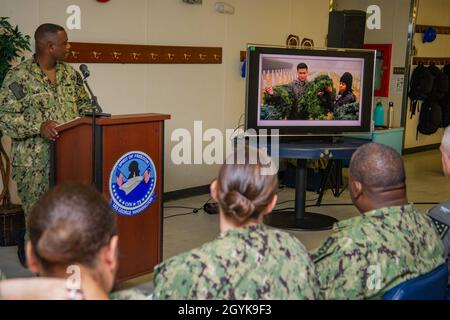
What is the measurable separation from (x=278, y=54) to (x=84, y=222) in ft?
12.9

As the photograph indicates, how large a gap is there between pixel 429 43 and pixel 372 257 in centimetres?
853

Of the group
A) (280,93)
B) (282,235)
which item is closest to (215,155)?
(280,93)

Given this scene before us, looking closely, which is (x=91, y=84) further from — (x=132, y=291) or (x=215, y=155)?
(x=132, y=291)

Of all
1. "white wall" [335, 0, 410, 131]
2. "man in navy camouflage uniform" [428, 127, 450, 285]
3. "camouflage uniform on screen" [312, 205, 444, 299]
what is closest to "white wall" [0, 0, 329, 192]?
"white wall" [335, 0, 410, 131]

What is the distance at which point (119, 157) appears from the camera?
351 cm

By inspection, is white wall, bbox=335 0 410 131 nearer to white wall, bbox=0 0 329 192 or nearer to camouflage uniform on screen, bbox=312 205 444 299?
white wall, bbox=0 0 329 192

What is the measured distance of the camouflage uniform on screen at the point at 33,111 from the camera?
3.86 meters

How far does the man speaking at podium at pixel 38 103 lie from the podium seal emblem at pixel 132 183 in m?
0.55

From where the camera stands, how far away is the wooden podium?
3.43 m

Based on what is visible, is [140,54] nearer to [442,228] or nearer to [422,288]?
[442,228]

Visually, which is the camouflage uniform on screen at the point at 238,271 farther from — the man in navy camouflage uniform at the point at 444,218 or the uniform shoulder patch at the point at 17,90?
the uniform shoulder patch at the point at 17,90

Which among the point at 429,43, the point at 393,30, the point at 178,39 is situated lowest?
the point at 178,39

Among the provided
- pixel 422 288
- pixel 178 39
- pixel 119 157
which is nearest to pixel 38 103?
pixel 119 157

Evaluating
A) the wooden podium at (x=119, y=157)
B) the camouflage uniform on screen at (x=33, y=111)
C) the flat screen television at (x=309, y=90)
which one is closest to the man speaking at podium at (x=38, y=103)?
the camouflage uniform on screen at (x=33, y=111)
